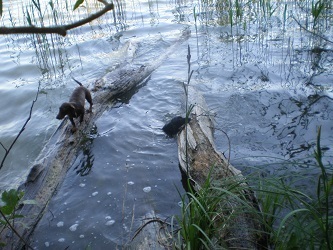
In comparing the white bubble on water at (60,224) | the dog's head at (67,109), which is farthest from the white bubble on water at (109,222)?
A: the dog's head at (67,109)

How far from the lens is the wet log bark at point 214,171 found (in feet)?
8.78

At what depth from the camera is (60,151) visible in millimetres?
4430

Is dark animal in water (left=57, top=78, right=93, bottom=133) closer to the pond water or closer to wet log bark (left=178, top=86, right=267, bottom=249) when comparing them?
the pond water

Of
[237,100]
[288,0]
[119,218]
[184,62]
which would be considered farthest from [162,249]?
[288,0]

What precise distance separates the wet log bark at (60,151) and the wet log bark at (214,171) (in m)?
1.39

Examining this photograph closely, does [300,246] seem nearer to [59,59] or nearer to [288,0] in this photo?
[59,59]

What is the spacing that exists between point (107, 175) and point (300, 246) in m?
2.76

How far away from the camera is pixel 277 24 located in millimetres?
9523

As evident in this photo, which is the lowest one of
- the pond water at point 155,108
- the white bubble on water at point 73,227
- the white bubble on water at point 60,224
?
the white bubble on water at point 73,227

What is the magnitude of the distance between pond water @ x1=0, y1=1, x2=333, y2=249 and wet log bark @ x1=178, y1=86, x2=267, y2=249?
259 mm

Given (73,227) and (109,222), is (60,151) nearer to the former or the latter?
(73,227)

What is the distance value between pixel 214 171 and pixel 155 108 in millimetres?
2681

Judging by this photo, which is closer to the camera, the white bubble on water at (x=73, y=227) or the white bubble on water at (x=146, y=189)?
the white bubble on water at (x=73, y=227)

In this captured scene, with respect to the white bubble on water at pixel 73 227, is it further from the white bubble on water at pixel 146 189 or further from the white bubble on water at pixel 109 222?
the white bubble on water at pixel 146 189
